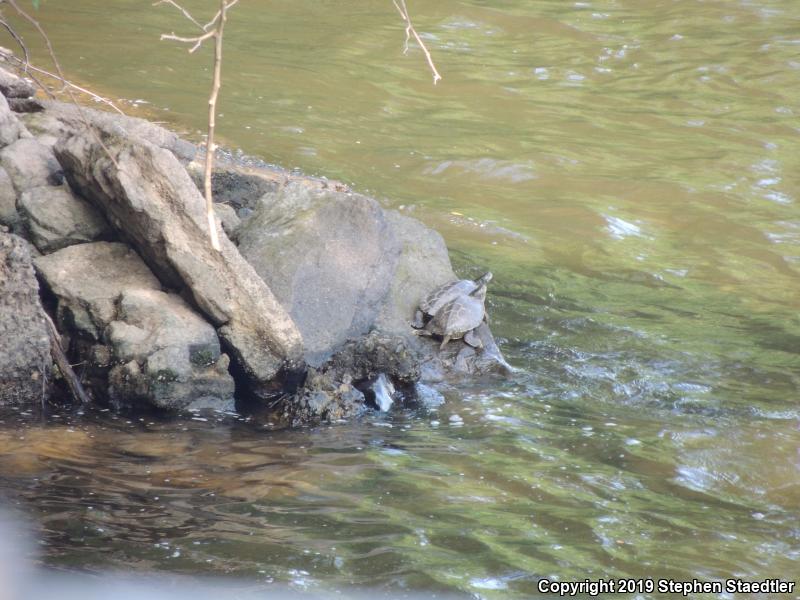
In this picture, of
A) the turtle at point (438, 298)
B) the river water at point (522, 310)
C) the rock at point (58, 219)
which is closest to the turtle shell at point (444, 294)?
the turtle at point (438, 298)

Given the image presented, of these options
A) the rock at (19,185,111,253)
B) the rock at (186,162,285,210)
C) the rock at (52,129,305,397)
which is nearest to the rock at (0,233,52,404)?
the rock at (19,185,111,253)

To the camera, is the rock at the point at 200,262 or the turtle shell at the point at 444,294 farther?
the turtle shell at the point at 444,294

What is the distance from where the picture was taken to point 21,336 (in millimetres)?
5250

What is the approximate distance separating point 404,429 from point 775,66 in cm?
Result: 1042

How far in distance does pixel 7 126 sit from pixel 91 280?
1.58 meters

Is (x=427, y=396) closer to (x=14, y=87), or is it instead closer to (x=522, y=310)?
(x=522, y=310)

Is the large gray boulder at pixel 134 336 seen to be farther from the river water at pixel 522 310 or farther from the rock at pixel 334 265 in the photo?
the rock at pixel 334 265

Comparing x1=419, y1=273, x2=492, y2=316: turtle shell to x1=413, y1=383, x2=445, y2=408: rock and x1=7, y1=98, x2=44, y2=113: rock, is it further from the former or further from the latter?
x1=7, y1=98, x2=44, y2=113: rock

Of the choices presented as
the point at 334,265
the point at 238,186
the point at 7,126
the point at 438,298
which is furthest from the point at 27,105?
the point at 438,298

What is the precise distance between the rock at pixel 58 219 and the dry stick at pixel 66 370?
0.67 m

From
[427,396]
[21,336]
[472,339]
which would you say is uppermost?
[21,336]

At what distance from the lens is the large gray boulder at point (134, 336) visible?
535 cm

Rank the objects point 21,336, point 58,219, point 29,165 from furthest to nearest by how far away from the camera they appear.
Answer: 1. point 29,165
2. point 58,219
3. point 21,336

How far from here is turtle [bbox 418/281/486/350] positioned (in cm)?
626
